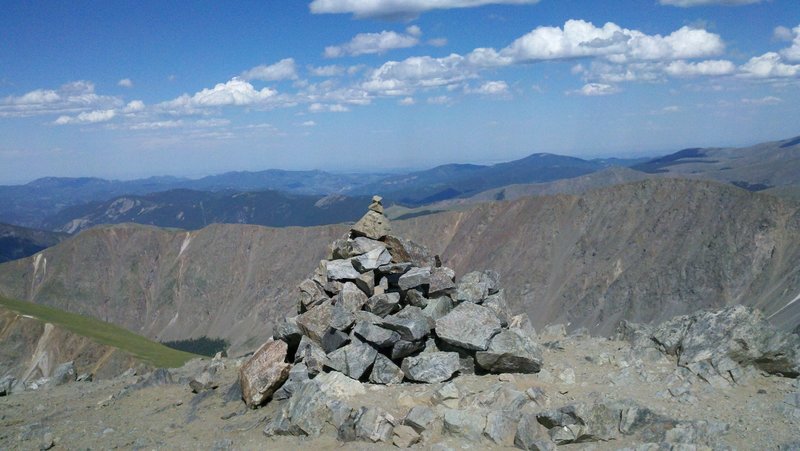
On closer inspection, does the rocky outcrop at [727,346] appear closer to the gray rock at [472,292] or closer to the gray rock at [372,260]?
the gray rock at [472,292]

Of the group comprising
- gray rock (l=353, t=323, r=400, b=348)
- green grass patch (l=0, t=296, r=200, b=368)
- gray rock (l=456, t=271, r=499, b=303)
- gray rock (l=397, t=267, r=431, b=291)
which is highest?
gray rock (l=397, t=267, r=431, b=291)

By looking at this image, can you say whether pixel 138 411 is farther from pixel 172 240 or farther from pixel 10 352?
pixel 172 240

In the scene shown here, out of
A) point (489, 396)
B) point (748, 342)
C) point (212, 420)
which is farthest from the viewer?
point (212, 420)

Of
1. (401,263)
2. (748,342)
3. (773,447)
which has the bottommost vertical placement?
(773,447)

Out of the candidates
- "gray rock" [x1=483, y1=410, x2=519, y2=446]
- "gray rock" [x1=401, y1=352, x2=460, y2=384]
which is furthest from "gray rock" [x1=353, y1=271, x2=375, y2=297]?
"gray rock" [x1=483, y1=410, x2=519, y2=446]

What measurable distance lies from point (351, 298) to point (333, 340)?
5.28 ft

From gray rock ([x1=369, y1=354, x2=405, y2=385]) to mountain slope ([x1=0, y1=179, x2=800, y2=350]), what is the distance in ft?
197

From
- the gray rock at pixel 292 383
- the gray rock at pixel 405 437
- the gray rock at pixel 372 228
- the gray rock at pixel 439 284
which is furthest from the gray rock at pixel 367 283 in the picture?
the gray rock at pixel 405 437

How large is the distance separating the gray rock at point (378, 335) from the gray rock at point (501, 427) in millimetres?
3919

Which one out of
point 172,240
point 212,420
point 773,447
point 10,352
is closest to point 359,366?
point 212,420

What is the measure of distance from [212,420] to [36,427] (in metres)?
6.22

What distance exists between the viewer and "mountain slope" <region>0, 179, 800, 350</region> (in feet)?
315

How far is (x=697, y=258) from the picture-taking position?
326 feet

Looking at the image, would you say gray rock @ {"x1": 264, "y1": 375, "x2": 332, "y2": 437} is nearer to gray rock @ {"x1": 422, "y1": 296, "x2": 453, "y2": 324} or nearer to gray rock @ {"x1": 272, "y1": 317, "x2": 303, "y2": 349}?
gray rock @ {"x1": 272, "y1": 317, "x2": 303, "y2": 349}
